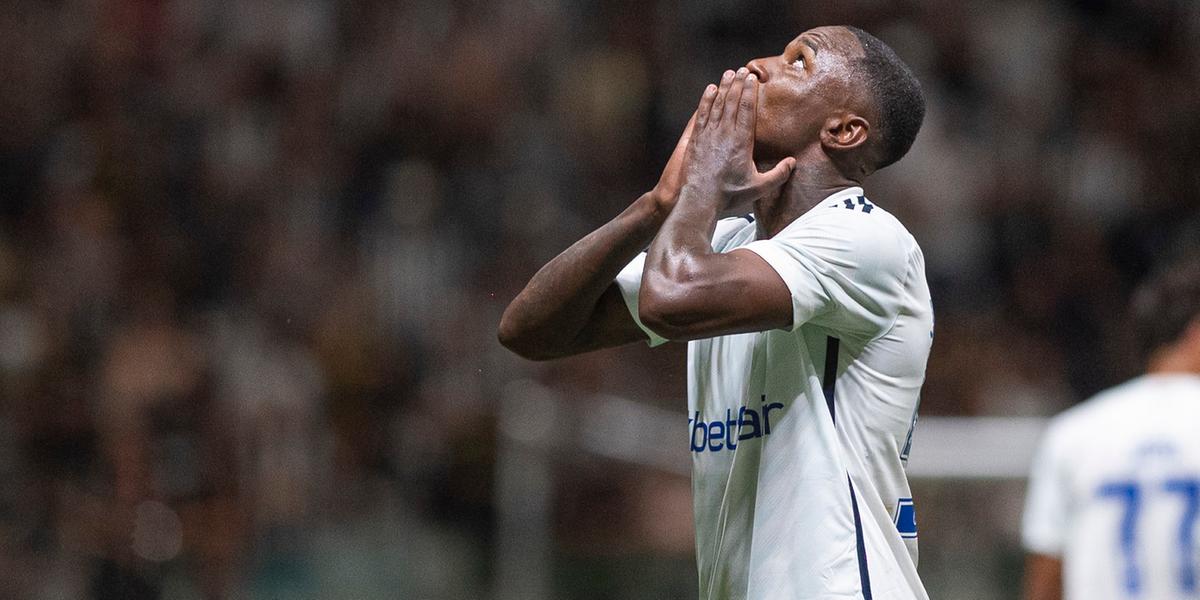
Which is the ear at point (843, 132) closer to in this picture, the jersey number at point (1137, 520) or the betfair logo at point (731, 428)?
the betfair logo at point (731, 428)

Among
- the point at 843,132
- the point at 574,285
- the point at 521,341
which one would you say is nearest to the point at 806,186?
the point at 843,132

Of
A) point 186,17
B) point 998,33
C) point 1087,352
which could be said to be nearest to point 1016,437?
point 1087,352

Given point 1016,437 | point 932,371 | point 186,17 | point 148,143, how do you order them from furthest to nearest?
point 186,17
point 148,143
point 932,371
point 1016,437

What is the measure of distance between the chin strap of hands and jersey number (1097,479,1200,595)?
1015 millimetres

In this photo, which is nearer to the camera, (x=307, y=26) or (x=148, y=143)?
(x=148, y=143)

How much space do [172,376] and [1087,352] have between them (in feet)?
18.0

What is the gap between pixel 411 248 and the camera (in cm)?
962

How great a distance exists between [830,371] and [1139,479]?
722 mm

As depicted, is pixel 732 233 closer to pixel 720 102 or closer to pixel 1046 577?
pixel 720 102

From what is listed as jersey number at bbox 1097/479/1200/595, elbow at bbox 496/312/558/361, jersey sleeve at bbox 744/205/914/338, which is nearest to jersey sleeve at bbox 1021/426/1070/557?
jersey number at bbox 1097/479/1200/595

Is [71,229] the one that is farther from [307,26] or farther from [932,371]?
[932,371]

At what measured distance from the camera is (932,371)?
923 cm

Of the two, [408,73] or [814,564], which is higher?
[408,73]

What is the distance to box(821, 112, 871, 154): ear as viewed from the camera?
11.7 ft
